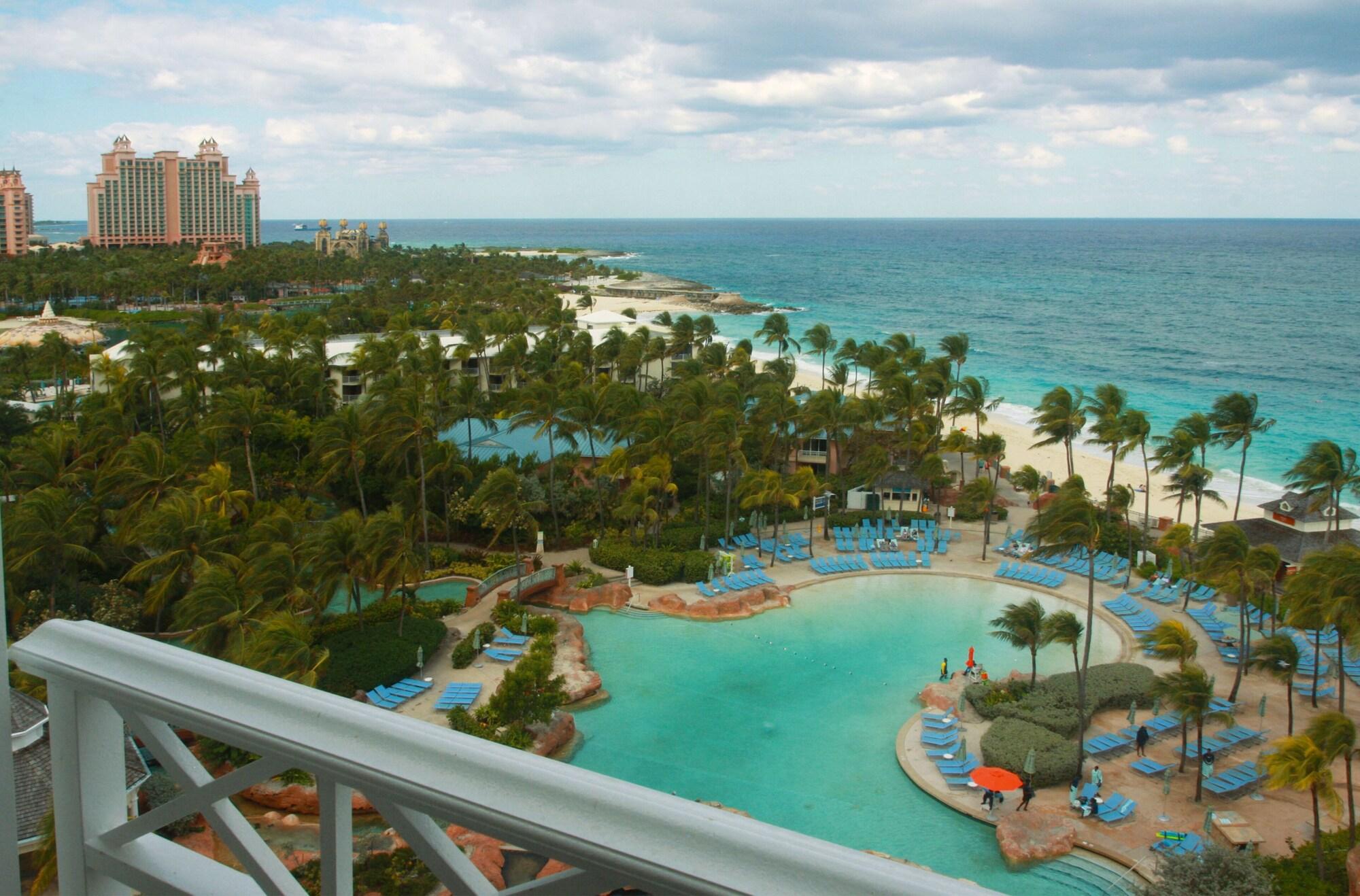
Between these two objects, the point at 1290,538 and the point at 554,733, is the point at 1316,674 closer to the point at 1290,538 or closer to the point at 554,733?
the point at 1290,538

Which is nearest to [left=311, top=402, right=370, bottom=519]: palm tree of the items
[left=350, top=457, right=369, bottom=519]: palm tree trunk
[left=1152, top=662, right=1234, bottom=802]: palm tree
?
[left=350, top=457, right=369, bottom=519]: palm tree trunk

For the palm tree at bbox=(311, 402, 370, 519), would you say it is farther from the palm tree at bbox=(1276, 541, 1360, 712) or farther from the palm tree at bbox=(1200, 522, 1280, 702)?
the palm tree at bbox=(1276, 541, 1360, 712)

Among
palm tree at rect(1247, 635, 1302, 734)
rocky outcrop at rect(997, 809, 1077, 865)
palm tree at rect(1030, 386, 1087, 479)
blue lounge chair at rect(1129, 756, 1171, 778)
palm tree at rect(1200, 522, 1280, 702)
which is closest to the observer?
rocky outcrop at rect(997, 809, 1077, 865)

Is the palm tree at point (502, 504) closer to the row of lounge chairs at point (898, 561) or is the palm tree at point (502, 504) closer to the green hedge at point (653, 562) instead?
the green hedge at point (653, 562)

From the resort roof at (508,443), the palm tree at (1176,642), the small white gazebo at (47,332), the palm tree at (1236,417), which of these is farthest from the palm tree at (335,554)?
the small white gazebo at (47,332)

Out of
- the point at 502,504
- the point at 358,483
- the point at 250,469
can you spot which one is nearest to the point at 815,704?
the point at 502,504
